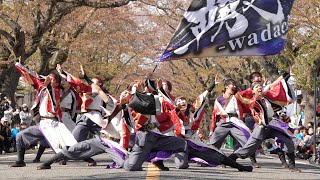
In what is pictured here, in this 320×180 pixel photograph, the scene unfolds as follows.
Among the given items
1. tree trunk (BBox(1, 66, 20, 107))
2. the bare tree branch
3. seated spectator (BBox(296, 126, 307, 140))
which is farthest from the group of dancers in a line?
tree trunk (BBox(1, 66, 20, 107))

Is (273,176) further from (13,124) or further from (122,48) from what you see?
(122,48)

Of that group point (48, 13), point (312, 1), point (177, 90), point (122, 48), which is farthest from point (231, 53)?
point (177, 90)

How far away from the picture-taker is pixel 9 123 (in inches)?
941

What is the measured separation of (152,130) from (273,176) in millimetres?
1896

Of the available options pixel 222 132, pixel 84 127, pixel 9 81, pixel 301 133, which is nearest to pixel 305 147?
pixel 301 133

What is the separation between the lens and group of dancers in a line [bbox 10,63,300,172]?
1239cm

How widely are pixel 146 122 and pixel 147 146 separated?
0.36 meters

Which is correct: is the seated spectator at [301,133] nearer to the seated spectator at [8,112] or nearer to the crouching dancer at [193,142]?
the seated spectator at [8,112]

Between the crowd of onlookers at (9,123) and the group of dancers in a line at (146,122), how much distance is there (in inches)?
292

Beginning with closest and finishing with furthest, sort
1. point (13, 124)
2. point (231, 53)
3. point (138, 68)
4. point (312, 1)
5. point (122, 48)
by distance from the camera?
point (231, 53)
point (312, 1)
point (13, 124)
point (122, 48)
point (138, 68)

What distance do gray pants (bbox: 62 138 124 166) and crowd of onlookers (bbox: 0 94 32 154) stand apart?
9403 mm

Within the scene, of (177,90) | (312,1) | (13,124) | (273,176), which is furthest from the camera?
(177,90)

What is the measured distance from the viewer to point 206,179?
1062 cm

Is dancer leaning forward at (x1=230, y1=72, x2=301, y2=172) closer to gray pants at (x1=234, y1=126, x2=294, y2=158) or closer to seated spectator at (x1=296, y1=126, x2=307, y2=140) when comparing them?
gray pants at (x1=234, y1=126, x2=294, y2=158)
